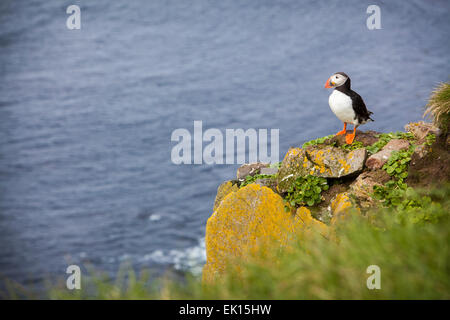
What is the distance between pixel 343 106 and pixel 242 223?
2.08 metres

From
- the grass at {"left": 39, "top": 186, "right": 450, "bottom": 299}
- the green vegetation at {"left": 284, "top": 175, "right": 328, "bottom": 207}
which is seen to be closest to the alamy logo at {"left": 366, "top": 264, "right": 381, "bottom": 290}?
the grass at {"left": 39, "top": 186, "right": 450, "bottom": 299}

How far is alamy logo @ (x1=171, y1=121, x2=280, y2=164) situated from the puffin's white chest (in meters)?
18.8

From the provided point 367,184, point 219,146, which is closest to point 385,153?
point 367,184

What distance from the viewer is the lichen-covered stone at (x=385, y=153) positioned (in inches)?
215

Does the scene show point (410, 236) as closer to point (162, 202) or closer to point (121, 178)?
point (162, 202)

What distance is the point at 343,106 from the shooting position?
5.74 meters

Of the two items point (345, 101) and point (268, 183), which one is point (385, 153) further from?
point (268, 183)

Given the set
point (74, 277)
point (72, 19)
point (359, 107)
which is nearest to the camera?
point (74, 277)

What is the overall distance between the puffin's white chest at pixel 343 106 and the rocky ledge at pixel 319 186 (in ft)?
1.46

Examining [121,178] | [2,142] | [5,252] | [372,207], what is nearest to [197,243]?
[121,178]

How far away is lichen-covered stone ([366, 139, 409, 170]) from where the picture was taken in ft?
17.9

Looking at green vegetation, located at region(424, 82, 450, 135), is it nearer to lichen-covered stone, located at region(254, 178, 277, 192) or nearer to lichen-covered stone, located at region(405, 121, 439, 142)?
lichen-covered stone, located at region(405, 121, 439, 142)
